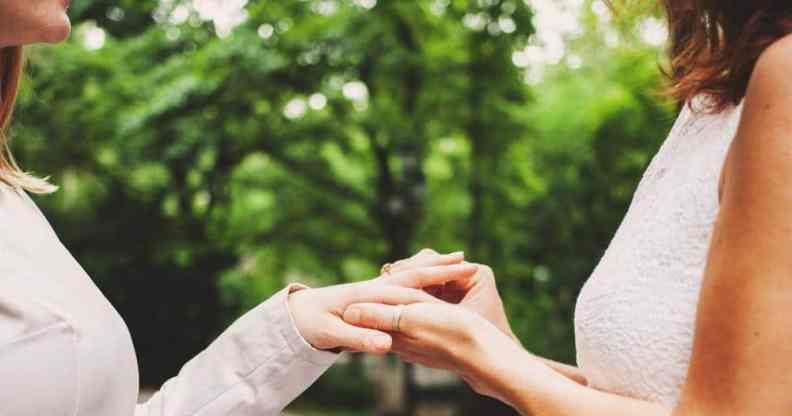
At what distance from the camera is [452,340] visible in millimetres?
1763

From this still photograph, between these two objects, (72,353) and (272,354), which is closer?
Answer: (72,353)

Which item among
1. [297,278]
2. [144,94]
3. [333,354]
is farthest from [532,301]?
[333,354]

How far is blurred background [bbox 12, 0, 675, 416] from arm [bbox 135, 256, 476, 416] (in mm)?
6662

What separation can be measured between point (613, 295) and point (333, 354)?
87 cm

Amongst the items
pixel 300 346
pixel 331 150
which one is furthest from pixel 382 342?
pixel 331 150

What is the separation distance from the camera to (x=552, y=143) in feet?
46.4

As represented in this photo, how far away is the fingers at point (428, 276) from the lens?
225 cm

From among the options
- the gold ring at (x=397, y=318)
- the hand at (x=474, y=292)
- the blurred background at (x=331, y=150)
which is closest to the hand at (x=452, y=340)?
the gold ring at (x=397, y=318)

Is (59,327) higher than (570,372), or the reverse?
(59,327)

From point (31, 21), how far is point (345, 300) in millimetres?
965

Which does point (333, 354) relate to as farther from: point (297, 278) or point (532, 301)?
point (297, 278)

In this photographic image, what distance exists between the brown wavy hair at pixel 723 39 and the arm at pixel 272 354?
2.70 feet

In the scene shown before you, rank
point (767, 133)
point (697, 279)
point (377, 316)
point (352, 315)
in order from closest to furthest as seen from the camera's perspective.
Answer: point (767, 133)
point (697, 279)
point (377, 316)
point (352, 315)

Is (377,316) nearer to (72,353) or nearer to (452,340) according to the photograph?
(452,340)
